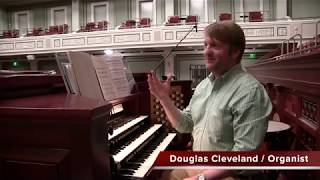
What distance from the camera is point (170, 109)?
1741mm

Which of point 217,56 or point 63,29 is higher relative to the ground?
point 63,29

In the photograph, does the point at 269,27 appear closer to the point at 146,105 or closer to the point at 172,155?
the point at 146,105

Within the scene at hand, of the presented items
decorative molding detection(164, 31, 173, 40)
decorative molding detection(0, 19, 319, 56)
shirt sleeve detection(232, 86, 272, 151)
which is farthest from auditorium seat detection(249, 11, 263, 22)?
shirt sleeve detection(232, 86, 272, 151)

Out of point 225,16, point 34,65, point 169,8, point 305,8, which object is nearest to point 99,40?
point 169,8

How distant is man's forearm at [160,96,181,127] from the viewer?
1694 millimetres

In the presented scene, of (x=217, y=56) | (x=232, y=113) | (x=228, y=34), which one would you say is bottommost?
(x=232, y=113)

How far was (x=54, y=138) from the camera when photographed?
121 cm

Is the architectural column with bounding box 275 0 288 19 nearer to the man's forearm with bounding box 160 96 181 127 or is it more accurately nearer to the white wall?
the white wall

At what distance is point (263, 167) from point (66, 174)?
0.75 meters

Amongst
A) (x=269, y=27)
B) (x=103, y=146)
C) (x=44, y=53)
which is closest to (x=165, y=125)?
(x=103, y=146)

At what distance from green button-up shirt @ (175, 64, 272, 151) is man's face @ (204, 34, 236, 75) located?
0.04m

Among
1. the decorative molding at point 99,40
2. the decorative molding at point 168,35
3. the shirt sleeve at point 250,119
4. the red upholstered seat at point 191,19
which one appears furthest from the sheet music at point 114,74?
the decorative molding at point 99,40

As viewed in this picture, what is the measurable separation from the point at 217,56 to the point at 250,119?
0.34m

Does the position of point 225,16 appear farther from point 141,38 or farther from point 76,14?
point 76,14
